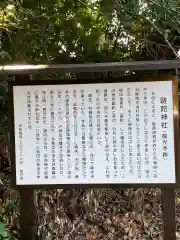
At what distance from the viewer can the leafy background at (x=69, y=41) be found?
3.29 m

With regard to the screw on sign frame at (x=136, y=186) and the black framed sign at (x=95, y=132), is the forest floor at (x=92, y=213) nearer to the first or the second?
the screw on sign frame at (x=136, y=186)

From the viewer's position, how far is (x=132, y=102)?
293cm

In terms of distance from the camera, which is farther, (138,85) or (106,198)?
(106,198)

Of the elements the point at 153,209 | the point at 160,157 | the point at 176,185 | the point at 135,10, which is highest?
the point at 135,10

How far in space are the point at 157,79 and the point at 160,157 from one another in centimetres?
50

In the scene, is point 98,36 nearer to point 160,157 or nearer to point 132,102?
point 132,102

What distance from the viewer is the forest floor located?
167 inches

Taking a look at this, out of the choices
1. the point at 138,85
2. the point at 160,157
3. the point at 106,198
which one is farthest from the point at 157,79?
the point at 106,198

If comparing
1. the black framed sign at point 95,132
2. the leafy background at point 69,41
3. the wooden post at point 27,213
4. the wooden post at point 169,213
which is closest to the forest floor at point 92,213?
the leafy background at point 69,41

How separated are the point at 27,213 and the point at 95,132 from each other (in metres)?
0.75

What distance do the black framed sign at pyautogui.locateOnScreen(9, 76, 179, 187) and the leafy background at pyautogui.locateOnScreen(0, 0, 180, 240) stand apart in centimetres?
41

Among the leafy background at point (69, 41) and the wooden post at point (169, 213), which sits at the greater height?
the leafy background at point (69, 41)

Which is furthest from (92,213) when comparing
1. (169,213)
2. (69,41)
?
(69,41)

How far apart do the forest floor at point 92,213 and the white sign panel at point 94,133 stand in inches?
47.1
